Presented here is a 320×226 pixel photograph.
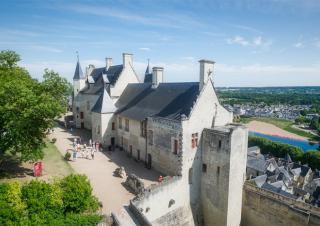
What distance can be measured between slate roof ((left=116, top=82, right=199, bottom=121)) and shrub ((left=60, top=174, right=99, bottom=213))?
10.5 meters

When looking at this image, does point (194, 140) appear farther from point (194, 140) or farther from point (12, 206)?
point (12, 206)

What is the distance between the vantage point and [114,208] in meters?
20.1

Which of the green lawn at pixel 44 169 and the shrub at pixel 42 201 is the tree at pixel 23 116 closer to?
the green lawn at pixel 44 169

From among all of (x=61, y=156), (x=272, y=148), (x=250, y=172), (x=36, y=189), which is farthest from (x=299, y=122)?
(x=36, y=189)

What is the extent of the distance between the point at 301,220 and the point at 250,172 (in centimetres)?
2491

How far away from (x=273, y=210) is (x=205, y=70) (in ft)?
45.2

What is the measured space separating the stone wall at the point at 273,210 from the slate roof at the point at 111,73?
24027 millimetres

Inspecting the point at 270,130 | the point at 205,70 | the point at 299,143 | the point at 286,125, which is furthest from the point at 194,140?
the point at 286,125

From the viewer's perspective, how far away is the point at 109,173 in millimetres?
26250

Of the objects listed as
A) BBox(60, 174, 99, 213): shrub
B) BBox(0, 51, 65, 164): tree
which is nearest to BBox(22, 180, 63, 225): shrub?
BBox(60, 174, 99, 213): shrub

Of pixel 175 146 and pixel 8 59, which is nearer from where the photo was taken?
pixel 175 146

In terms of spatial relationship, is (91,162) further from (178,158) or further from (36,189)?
(36,189)

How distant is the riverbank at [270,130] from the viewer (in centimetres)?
10312

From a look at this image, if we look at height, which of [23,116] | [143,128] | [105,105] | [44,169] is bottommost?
[44,169]
